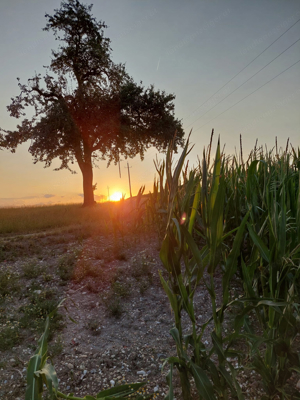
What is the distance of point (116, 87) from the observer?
61.9 ft

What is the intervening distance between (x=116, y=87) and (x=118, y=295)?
1781cm

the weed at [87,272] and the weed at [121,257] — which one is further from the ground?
the weed at [121,257]

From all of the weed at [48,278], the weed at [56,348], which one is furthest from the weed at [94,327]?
the weed at [48,278]

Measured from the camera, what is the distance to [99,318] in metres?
3.39

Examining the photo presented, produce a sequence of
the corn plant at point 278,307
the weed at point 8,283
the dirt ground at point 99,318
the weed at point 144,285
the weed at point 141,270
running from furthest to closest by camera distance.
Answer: the weed at point 141,270
the weed at point 8,283
the weed at point 144,285
the dirt ground at point 99,318
the corn plant at point 278,307

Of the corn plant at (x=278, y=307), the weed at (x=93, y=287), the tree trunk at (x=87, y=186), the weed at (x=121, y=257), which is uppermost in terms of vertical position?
the tree trunk at (x=87, y=186)

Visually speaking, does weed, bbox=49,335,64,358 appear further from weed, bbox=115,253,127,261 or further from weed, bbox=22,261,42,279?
weed, bbox=115,253,127,261

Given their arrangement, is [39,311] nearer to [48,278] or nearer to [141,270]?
[48,278]

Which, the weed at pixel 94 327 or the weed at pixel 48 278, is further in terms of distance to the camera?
the weed at pixel 48 278

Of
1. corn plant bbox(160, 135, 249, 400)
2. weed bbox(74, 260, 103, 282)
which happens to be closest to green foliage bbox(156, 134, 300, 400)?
corn plant bbox(160, 135, 249, 400)

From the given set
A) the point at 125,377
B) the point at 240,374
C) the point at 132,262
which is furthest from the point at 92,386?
the point at 132,262

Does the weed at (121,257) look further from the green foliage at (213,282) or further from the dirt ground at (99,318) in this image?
the green foliage at (213,282)

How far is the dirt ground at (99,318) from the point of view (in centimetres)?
236

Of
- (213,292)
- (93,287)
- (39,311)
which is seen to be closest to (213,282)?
(213,292)
